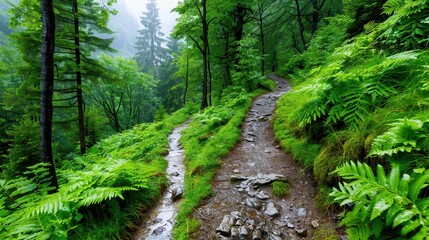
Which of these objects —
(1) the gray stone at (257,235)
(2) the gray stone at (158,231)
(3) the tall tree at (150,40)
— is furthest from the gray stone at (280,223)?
(3) the tall tree at (150,40)

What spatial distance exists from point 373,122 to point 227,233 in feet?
9.32

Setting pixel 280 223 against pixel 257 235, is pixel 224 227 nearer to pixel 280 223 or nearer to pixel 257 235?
pixel 257 235

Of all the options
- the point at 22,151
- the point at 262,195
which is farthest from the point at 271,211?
the point at 22,151

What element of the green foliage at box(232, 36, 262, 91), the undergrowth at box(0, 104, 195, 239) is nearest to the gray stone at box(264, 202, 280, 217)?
the undergrowth at box(0, 104, 195, 239)

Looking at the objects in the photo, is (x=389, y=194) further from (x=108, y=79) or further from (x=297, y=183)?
(x=108, y=79)

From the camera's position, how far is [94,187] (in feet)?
13.1

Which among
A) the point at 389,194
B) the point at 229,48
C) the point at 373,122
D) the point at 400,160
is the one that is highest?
the point at 229,48

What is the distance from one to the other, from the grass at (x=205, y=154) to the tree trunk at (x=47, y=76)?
294cm

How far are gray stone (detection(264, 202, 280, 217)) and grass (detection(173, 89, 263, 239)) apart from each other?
118cm

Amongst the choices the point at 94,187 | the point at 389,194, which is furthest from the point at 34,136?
the point at 389,194

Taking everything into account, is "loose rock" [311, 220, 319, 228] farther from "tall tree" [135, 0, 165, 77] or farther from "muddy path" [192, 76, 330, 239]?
"tall tree" [135, 0, 165, 77]

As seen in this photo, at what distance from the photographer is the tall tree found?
43809 millimetres

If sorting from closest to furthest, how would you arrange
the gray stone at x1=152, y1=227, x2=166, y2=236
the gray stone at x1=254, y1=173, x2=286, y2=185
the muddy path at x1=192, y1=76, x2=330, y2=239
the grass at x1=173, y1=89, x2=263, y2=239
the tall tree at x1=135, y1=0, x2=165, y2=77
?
the muddy path at x1=192, y1=76, x2=330, y2=239, the gray stone at x1=152, y1=227, x2=166, y2=236, the grass at x1=173, y1=89, x2=263, y2=239, the gray stone at x1=254, y1=173, x2=286, y2=185, the tall tree at x1=135, y1=0, x2=165, y2=77

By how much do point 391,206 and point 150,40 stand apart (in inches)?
1979
